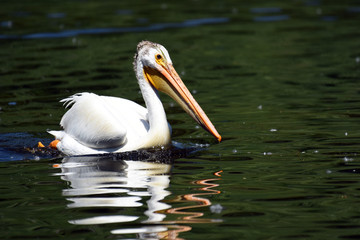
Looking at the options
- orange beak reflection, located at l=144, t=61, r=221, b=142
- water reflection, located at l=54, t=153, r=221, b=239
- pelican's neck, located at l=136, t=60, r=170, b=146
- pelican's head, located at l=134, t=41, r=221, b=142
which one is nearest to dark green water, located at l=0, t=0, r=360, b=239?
water reflection, located at l=54, t=153, r=221, b=239

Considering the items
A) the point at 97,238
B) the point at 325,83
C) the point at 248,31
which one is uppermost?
the point at 248,31

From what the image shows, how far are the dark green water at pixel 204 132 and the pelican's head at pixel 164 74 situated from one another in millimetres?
492

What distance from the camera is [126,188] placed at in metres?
5.89

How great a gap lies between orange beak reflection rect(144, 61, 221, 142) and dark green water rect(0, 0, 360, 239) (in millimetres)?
390

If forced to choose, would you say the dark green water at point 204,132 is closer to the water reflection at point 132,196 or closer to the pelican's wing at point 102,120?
the water reflection at point 132,196

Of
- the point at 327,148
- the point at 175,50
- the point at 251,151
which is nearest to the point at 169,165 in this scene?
the point at 251,151

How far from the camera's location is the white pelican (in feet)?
23.8

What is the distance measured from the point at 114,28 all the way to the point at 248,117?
8.63m

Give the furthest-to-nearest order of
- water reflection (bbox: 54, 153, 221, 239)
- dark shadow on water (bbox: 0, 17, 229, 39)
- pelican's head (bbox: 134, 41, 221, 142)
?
dark shadow on water (bbox: 0, 17, 229, 39)
pelican's head (bbox: 134, 41, 221, 142)
water reflection (bbox: 54, 153, 221, 239)

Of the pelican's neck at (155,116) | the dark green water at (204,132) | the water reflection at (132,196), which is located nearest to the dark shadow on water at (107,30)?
the dark green water at (204,132)

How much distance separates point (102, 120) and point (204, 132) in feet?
5.11

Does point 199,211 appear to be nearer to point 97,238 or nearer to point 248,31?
point 97,238

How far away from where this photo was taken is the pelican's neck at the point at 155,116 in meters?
7.27

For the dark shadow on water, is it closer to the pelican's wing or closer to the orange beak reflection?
the pelican's wing
